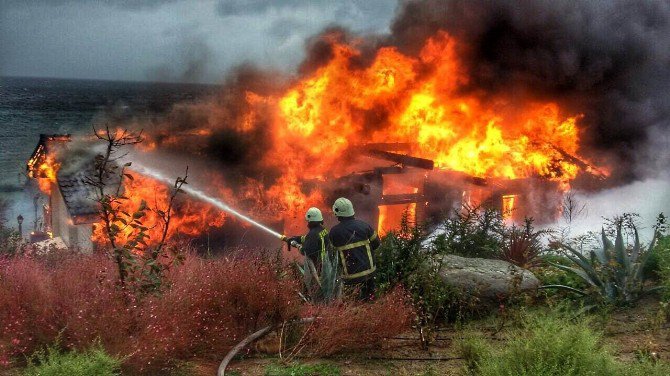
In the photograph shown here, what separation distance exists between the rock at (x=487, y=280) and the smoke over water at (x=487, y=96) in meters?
10.8

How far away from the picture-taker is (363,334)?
217 inches

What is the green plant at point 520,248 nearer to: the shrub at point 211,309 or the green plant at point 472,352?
the green plant at point 472,352

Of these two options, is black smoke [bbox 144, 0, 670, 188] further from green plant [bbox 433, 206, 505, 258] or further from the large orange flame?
green plant [bbox 433, 206, 505, 258]

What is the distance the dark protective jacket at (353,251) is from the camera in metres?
6.72

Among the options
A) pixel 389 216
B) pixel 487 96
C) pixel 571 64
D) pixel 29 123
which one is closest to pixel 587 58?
pixel 571 64

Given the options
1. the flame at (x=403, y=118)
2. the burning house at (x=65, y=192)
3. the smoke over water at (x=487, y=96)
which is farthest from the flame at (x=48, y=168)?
the smoke over water at (x=487, y=96)

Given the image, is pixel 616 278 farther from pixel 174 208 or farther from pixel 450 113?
pixel 450 113

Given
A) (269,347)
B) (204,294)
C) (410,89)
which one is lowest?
(269,347)

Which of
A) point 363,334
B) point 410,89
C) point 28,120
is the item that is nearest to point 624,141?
point 410,89

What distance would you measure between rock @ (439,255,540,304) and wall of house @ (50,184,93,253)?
10.7 meters

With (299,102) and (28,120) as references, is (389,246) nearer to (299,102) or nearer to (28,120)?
(299,102)

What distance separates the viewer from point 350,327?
5.46 metres

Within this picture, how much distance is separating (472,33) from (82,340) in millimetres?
18759

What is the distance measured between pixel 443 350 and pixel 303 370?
1.63m
